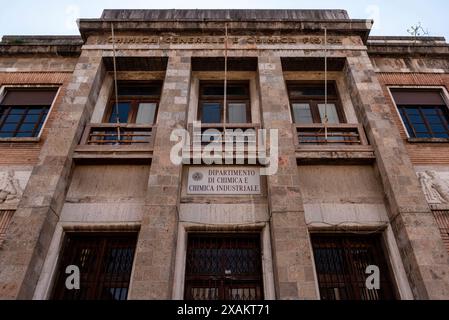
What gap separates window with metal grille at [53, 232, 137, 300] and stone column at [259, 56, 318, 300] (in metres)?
2.95

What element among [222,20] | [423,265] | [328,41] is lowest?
[423,265]

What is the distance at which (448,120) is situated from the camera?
331 inches

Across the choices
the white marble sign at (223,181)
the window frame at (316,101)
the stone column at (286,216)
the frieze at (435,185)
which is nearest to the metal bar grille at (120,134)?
the white marble sign at (223,181)

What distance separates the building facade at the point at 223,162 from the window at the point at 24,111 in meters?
0.04

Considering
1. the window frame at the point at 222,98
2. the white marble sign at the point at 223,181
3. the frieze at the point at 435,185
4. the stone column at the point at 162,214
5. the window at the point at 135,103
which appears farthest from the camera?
the window frame at the point at 222,98

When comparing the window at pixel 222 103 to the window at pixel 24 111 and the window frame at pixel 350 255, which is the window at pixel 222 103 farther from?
the window at pixel 24 111

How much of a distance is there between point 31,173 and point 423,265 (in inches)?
314

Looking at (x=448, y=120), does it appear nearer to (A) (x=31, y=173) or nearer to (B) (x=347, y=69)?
(B) (x=347, y=69)

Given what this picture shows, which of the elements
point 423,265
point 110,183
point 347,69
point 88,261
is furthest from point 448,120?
point 88,261

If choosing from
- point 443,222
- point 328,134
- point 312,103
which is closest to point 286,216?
point 328,134

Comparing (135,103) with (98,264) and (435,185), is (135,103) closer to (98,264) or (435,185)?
(98,264)

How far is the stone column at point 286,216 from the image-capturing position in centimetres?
519

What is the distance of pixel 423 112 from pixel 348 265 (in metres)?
5.33

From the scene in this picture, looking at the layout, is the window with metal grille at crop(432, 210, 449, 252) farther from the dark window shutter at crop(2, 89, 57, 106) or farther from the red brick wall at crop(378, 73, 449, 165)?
the dark window shutter at crop(2, 89, 57, 106)
